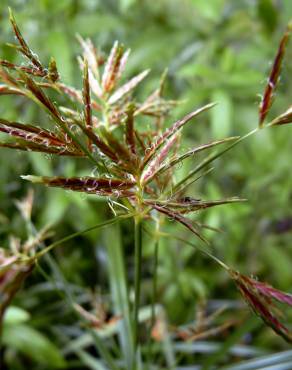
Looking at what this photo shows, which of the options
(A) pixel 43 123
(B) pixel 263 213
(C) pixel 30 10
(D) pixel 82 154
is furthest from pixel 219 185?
(D) pixel 82 154

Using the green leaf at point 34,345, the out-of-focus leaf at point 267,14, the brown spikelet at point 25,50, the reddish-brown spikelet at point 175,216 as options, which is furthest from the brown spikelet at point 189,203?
the out-of-focus leaf at point 267,14

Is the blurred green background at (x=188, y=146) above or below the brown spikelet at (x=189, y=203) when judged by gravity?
above

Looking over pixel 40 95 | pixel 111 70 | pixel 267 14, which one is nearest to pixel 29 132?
pixel 40 95

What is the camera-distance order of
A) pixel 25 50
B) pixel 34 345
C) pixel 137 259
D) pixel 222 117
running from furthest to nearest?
pixel 222 117
pixel 34 345
pixel 137 259
pixel 25 50

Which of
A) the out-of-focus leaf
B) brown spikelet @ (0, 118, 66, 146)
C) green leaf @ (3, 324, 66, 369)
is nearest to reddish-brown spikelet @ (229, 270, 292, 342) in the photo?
brown spikelet @ (0, 118, 66, 146)

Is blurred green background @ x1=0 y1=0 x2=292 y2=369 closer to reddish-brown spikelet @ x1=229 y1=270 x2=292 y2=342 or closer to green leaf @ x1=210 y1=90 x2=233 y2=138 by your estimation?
green leaf @ x1=210 y1=90 x2=233 y2=138

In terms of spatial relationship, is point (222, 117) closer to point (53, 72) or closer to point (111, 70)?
point (111, 70)

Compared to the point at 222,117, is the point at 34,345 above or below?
below

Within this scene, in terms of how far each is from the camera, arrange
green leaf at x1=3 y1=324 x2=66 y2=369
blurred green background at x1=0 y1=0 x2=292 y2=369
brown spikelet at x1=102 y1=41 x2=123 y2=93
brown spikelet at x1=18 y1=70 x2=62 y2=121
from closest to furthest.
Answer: brown spikelet at x1=18 y1=70 x2=62 y2=121 < brown spikelet at x1=102 y1=41 x2=123 y2=93 < green leaf at x1=3 y1=324 x2=66 y2=369 < blurred green background at x1=0 y1=0 x2=292 y2=369

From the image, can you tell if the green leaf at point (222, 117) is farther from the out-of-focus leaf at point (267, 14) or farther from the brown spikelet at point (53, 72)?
the brown spikelet at point (53, 72)
